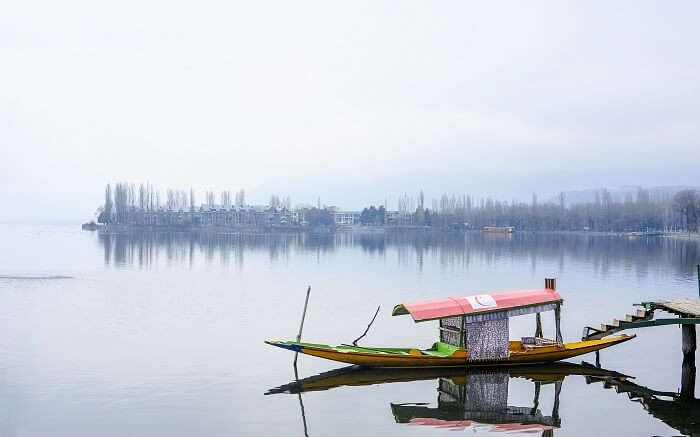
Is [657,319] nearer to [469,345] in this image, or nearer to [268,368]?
[469,345]

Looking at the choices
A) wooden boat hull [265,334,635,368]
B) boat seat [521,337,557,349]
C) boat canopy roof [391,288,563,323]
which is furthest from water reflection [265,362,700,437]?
boat canopy roof [391,288,563,323]

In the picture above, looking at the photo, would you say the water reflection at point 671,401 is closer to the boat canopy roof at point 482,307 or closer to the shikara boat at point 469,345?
the shikara boat at point 469,345

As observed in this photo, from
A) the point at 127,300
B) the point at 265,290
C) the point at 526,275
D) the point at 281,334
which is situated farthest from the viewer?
the point at 526,275

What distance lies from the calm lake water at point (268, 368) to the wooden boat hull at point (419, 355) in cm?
42

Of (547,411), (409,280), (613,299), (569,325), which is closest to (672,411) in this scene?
(547,411)

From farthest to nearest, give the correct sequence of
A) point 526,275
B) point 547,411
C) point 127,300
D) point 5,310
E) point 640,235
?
point 640,235 < point 526,275 < point 127,300 < point 5,310 < point 547,411

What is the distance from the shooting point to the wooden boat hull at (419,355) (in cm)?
2144

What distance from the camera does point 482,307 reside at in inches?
862

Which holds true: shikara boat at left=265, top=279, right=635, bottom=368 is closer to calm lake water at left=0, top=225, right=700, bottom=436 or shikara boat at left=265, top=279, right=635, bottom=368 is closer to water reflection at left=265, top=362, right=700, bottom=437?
water reflection at left=265, top=362, right=700, bottom=437

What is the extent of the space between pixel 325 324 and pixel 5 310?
16586 millimetres

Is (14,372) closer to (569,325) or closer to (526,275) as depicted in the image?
(569,325)

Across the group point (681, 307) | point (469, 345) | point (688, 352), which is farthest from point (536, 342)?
point (688, 352)

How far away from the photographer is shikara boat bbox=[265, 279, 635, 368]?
70.9 feet

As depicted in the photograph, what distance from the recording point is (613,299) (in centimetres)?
4116
